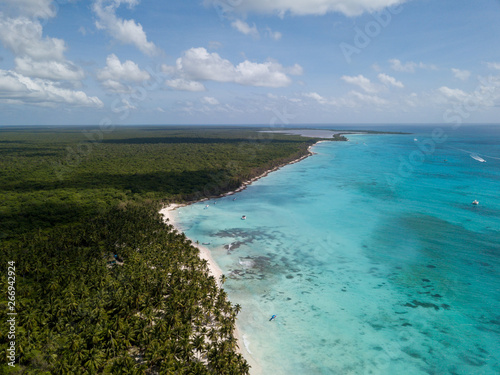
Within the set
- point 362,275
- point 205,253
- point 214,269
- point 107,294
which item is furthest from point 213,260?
point 362,275

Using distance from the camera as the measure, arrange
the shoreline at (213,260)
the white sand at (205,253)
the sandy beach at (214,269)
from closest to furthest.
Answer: the sandy beach at (214,269), the shoreline at (213,260), the white sand at (205,253)

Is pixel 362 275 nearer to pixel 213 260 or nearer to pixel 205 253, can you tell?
pixel 213 260

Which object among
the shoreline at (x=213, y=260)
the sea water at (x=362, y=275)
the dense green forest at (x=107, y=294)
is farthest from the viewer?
the sea water at (x=362, y=275)

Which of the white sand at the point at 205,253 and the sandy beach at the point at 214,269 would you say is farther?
the white sand at the point at 205,253

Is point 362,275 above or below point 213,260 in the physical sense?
A: below

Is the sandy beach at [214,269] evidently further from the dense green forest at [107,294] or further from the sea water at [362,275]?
the dense green forest at [107,294]

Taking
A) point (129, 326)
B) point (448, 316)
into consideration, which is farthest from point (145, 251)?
point (448, 316)

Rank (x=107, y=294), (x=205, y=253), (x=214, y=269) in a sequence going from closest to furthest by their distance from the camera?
(x=107, y=294), (x=214, y=269), (x=205, y=253)

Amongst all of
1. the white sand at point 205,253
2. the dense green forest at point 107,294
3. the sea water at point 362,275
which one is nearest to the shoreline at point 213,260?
the white sand at point 205,253

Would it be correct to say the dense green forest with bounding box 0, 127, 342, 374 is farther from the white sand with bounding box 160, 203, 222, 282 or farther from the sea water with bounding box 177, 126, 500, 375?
the sea water with bounding box 177, 126, 500, 375

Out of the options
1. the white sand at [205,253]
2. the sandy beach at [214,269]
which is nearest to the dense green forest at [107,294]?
the sandy beach at [214,269]
